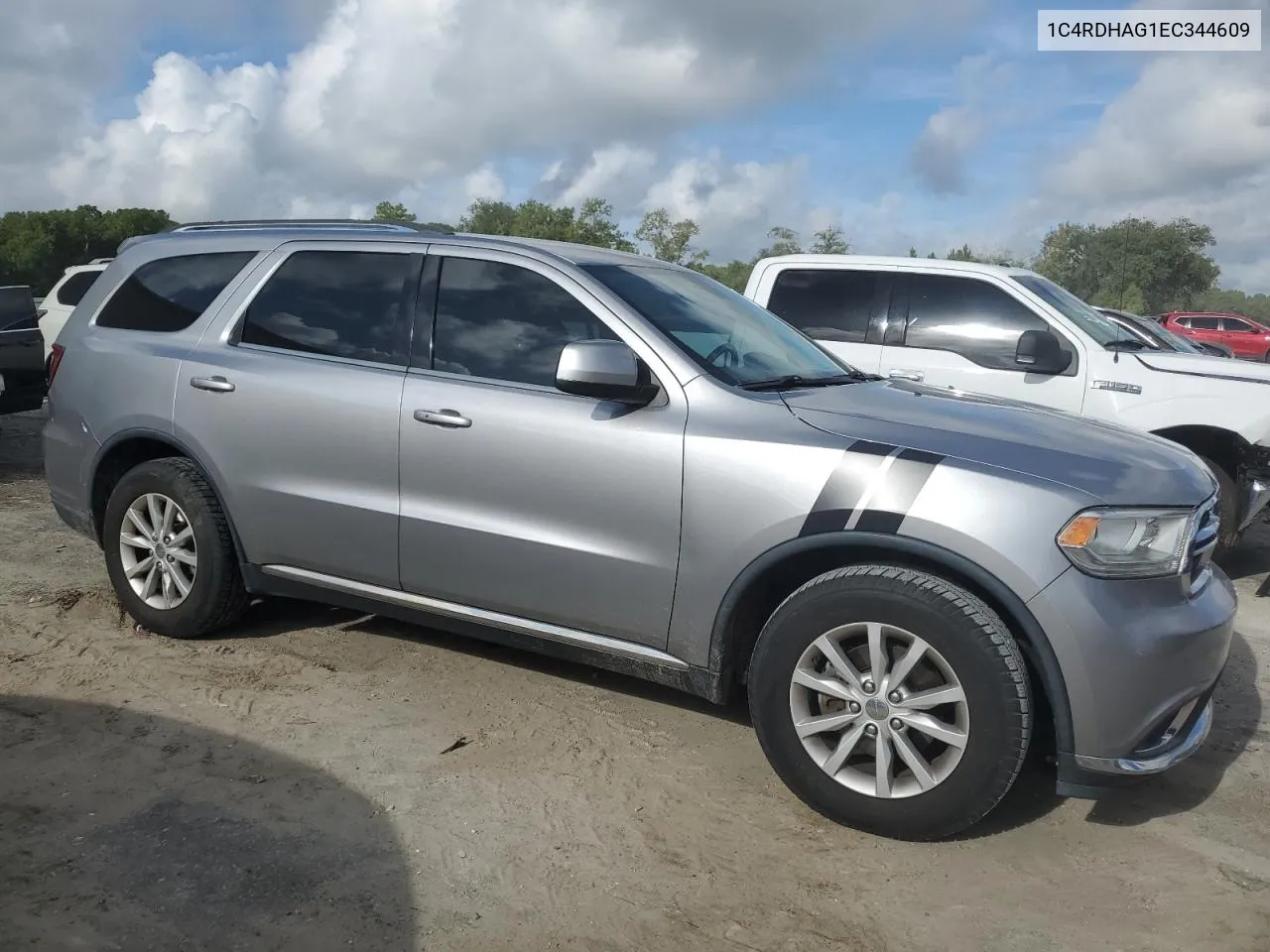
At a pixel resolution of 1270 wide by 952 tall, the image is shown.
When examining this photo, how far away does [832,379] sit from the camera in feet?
13.5

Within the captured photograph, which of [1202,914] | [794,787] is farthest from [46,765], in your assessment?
[1202,914]

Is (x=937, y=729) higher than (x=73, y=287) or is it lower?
lower

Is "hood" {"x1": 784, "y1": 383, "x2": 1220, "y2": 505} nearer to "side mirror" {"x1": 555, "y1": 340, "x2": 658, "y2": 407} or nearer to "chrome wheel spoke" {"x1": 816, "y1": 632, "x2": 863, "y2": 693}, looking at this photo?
"side mirror" {"x1": 555, "y1": 340, "x2": 658, "y2": 407}

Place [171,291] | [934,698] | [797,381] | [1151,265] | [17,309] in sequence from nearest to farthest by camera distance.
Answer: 1. [934,698]
2. [797,381]
3. [171,291]
4. [17,309]
5. [1151,265]

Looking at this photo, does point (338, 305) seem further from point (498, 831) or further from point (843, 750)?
point (843, 750)

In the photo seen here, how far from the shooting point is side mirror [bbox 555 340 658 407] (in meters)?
3.53

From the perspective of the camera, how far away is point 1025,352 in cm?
643

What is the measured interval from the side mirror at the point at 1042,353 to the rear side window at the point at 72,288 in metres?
10.0

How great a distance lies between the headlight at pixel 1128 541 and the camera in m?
3.04

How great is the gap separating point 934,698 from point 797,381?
1.33 m

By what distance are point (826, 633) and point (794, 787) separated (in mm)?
535

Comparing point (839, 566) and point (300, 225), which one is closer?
point (839, 566)

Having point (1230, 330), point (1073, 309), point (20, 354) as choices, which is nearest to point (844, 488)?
point (1073, 309)

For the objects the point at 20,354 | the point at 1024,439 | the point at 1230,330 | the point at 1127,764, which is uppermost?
the point at 1230,330
